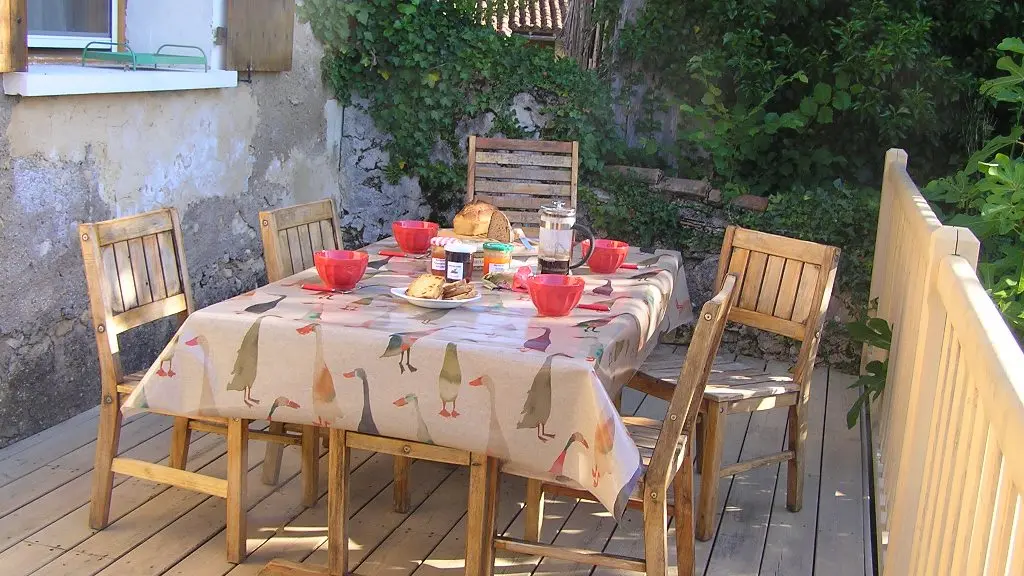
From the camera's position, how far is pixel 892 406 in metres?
3.28

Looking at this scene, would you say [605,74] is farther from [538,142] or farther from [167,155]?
[167,155]

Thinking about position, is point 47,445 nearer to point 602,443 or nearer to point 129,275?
point 129,275

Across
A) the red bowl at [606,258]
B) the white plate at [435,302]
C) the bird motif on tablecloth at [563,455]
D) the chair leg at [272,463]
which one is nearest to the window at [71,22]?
the chair leg at [272,463]

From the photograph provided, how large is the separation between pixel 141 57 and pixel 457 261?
211 centimetres

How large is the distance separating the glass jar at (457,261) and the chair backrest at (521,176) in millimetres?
2014

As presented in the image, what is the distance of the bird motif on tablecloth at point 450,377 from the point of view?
234 cm

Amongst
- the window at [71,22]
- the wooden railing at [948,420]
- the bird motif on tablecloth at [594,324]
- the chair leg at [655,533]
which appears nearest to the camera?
the wooden railing at [948,420]

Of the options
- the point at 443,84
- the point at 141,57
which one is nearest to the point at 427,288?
the point at 141,57

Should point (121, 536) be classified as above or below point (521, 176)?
below

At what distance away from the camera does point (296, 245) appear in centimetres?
341

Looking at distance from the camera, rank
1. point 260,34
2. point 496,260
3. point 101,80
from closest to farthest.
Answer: point 496,260, point 101,80, point 260,34

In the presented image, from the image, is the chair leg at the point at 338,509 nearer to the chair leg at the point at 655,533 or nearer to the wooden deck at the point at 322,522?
the wooden deck at the point at 322,522

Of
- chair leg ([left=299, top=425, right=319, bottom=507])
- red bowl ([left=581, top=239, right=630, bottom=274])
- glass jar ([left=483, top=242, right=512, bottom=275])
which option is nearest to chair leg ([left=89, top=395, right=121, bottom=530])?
chair leg ([left=299, top=425, right=319, bottom=507])

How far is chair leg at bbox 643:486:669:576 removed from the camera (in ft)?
8.11
